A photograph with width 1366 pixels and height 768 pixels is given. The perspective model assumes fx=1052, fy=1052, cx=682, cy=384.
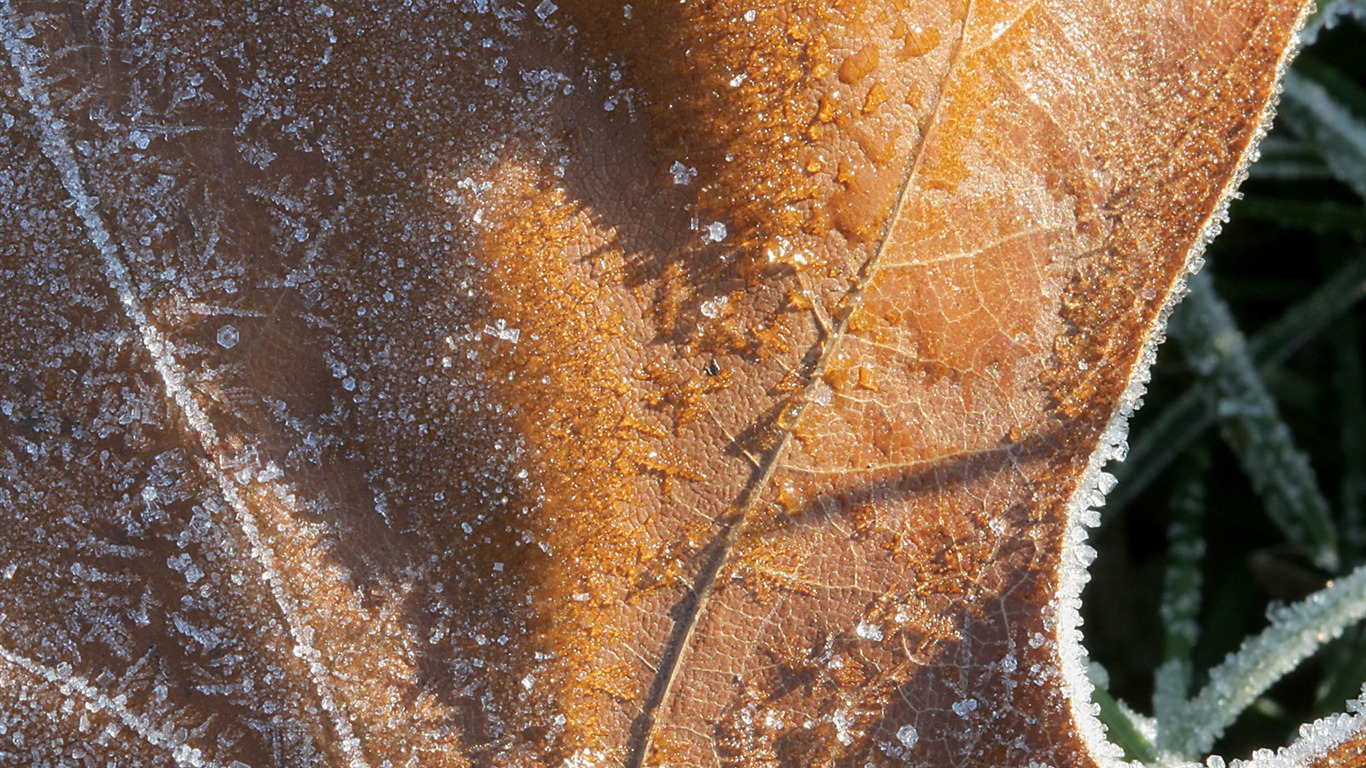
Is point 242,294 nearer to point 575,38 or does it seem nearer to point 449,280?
point 449,280

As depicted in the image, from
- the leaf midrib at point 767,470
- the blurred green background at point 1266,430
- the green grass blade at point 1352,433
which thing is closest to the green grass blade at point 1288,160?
the blurred green background at point 1266,430

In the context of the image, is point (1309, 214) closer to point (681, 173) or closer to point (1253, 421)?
point (1253, 421)

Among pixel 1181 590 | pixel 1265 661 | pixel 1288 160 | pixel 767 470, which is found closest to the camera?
pixel 767 470

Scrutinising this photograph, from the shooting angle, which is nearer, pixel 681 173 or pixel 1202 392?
pixel 681 173

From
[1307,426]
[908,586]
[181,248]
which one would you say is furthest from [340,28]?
[1307,426]

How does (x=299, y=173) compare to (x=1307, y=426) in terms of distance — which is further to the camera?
(x=1307, y=426)

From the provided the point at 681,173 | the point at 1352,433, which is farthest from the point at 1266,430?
the point at 681,173

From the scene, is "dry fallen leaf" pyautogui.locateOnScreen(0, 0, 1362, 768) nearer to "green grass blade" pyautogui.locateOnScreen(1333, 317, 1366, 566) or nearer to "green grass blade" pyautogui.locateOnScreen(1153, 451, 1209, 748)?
"green grass blade" pyautogui.locateOnScreen(1153, 451, 1209, 748)

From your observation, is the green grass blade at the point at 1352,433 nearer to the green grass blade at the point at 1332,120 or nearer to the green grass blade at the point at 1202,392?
the green grass blade at the point at 1202,392

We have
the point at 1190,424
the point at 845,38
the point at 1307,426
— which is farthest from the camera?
the point at 1307,426
